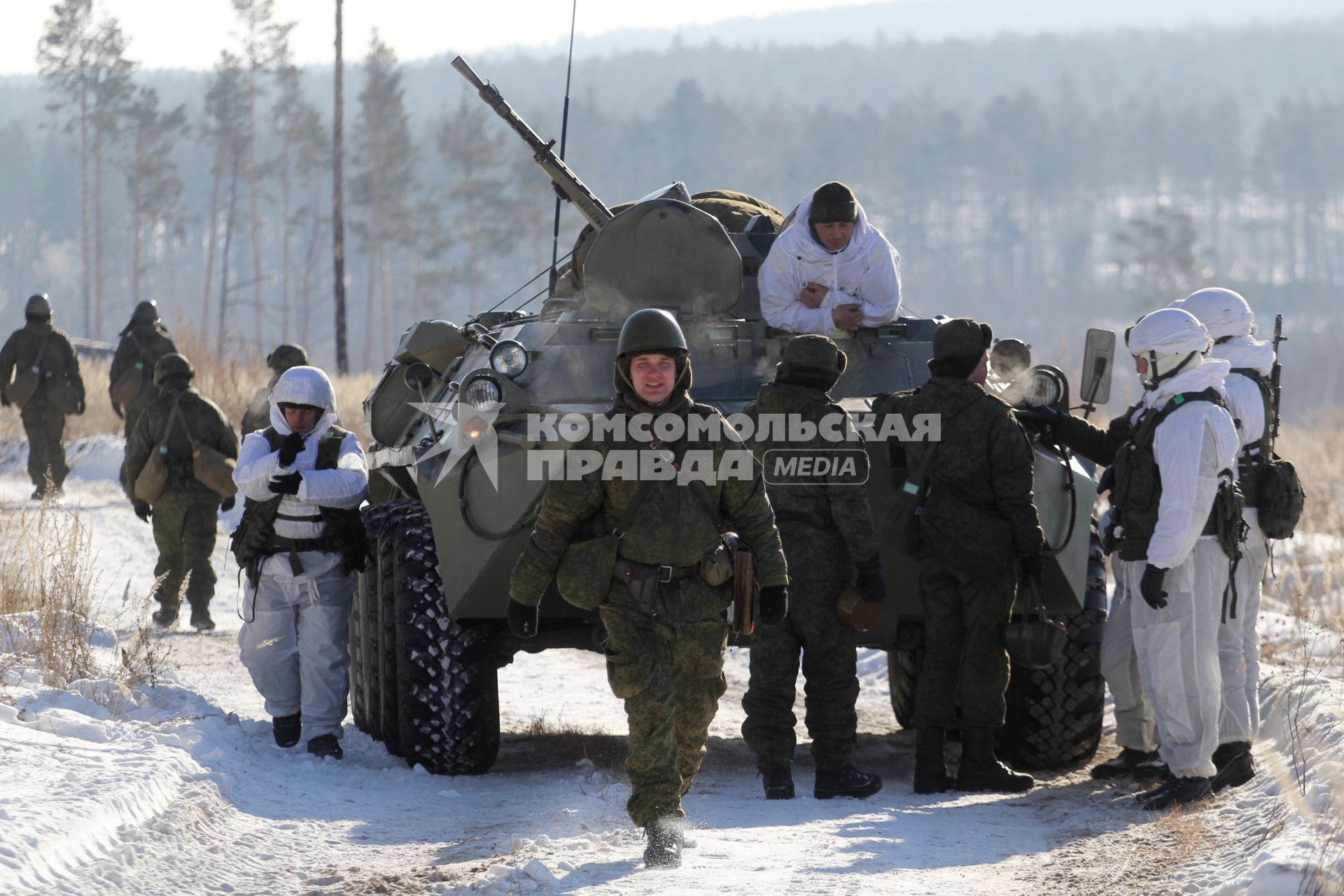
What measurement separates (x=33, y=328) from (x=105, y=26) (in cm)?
4531

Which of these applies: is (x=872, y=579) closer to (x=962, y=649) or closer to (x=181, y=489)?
(x=962, y=649)

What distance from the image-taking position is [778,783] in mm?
6855

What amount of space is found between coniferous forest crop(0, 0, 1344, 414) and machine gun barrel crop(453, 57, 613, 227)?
159ft

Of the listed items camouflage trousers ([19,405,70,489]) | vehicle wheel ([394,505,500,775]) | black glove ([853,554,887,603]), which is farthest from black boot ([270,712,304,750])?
camouflage trousers ([19,405,70,489])

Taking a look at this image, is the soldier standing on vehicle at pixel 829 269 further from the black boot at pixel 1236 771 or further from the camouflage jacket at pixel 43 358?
the camouflage jacket at pixel 43 358

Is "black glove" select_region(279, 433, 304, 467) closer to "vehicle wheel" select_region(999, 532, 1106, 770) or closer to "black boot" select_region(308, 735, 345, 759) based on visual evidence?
"black boot" select_region(308, 735, 345, 759)

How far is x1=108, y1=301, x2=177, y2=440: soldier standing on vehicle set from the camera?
1512cm

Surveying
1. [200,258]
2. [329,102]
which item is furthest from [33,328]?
[329,102]

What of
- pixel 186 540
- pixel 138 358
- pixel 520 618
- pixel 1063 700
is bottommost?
pixel 1063 700

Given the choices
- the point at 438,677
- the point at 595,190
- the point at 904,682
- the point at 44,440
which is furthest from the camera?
the point at 595,190

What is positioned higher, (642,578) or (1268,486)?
(1268,486)

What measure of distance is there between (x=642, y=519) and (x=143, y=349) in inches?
420

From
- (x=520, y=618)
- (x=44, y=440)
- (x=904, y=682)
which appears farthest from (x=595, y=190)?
(x=520, y=618)

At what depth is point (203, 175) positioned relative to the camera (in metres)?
96.1
